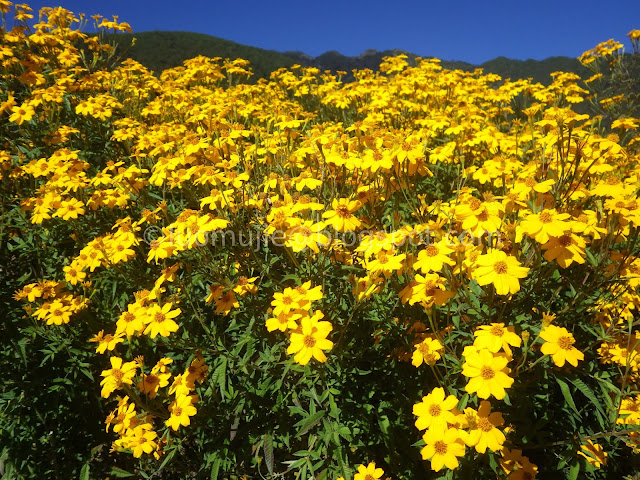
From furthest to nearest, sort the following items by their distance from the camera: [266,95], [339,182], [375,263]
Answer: [266,95] < [339,182] < [375,263]

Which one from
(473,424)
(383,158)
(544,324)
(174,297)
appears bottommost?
(473,424)

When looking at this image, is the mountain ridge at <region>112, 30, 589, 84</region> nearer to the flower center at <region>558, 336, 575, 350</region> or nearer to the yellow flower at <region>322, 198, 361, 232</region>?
the yellow flower at <region>322, 198, 361, 232</region>

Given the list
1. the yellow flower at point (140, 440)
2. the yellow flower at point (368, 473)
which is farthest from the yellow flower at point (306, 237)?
the yellow flower at point (140, 440)

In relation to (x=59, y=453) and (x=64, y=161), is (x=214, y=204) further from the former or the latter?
(x=59, y=453)

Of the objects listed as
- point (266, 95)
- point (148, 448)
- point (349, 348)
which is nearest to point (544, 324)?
point (349, 348)

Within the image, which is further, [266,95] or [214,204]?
[266,95]

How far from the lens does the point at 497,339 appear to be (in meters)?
1.55

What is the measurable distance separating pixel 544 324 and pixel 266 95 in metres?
6.51

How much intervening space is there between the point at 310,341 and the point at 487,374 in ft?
2.47

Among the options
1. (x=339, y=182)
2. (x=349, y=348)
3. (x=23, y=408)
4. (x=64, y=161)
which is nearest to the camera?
(x=349, y=348)

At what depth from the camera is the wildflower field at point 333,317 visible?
1757 mm

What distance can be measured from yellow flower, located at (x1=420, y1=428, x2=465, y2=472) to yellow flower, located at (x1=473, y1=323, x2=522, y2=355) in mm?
392

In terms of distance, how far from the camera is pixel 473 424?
5.22 ft
